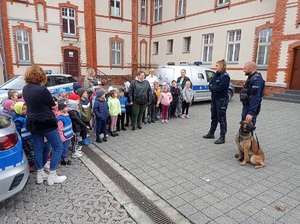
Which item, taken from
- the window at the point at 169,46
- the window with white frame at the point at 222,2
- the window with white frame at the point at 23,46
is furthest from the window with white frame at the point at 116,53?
the window with white frame at the point at 222,2

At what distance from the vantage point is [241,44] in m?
15.1

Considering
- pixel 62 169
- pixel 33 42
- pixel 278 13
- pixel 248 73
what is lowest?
pixel 62 169

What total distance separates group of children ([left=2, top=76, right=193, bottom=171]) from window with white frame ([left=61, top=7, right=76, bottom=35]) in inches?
513

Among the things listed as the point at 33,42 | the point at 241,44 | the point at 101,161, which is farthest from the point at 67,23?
the point at 101,161

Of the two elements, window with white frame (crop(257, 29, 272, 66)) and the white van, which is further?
window with white frame (crop(257, 29, 272, 66))

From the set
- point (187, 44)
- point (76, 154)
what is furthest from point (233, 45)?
point (76, 154)

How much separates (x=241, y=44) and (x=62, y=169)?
14.8 m

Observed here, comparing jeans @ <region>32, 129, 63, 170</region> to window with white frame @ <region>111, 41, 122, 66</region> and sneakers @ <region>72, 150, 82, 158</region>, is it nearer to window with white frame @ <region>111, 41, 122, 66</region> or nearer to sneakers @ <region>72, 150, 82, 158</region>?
sneakers @ <region>72, 150, 82, 158</region>

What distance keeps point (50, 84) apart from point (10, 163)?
6.26 metres

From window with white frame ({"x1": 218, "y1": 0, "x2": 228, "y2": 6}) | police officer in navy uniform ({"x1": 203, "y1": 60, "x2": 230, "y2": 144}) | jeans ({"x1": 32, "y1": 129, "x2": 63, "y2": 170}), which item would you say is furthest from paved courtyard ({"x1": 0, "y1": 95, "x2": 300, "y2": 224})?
window with white frame ({"x1": 218, "y1": 0, "x2": 228, "y2": 6})

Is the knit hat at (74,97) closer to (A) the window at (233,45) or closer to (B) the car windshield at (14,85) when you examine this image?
(B) the car windshield at (14,85)

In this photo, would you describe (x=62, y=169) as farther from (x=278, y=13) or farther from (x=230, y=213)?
(x=278, y=13)

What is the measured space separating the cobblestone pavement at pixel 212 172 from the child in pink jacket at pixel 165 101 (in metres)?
0.78

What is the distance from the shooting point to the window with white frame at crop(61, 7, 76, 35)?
1712 cm
